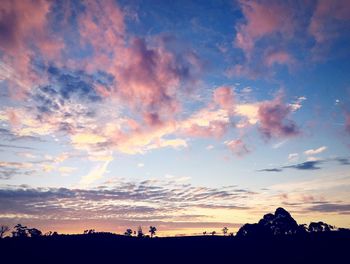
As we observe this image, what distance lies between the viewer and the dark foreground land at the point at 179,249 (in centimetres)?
8981

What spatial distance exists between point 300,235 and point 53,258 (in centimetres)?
7677

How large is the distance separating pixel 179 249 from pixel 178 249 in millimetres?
344

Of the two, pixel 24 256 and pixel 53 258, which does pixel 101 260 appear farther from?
pixel 24 256

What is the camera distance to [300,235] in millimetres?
104812

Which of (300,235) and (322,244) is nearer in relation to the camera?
(322,244)

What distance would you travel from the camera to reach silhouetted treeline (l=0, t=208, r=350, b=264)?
89938mm

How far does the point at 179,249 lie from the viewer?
10175 cm

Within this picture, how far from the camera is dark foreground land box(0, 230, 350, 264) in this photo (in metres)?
89.8

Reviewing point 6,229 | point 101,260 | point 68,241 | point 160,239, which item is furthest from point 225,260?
point 6,229

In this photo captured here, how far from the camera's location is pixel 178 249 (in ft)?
334

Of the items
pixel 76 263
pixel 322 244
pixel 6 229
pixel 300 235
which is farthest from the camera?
pixel 6 229

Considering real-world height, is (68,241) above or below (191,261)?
above

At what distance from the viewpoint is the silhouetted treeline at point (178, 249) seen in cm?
8994

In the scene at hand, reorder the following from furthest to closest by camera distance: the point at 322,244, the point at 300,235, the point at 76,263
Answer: the point at 300,235 < the point at 322,244 < the point at 76,263
